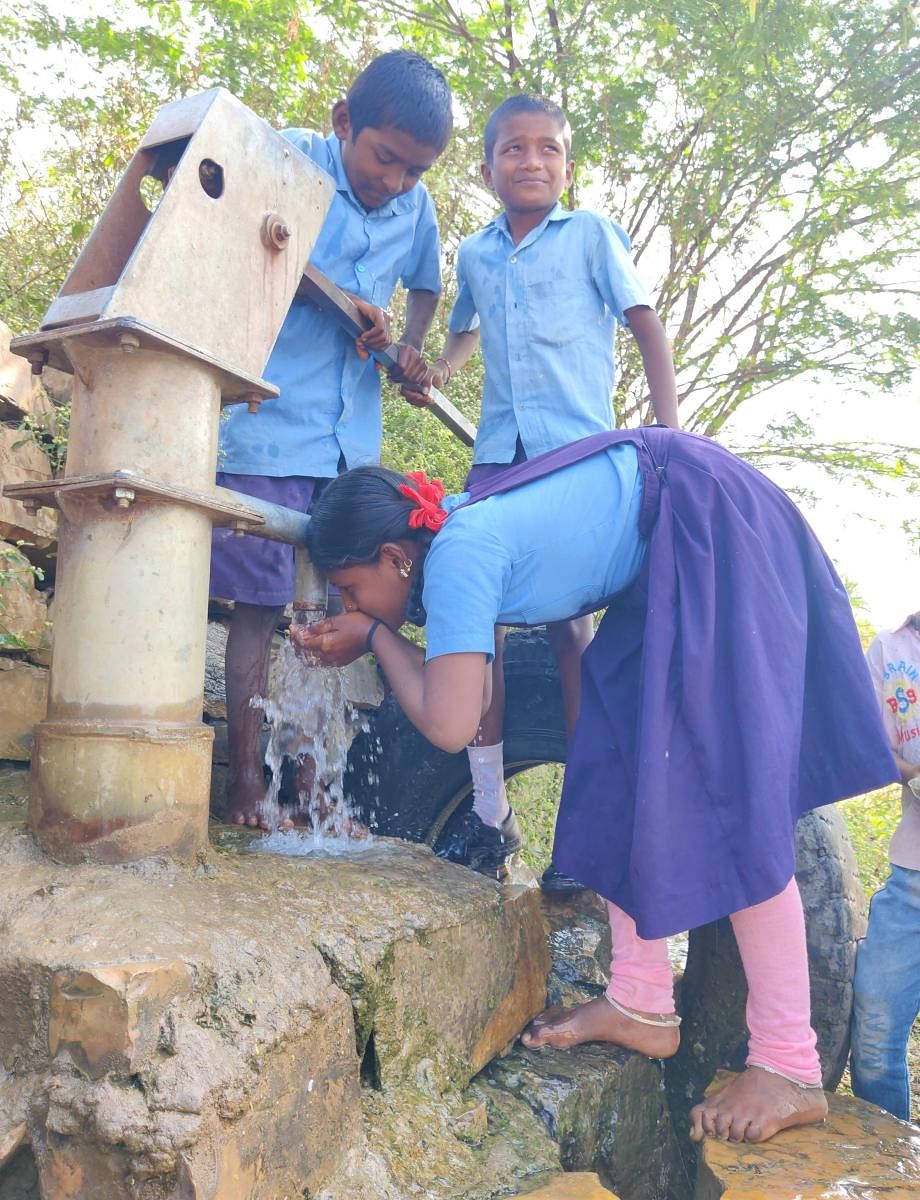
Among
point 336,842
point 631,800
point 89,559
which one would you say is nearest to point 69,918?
point 89,559

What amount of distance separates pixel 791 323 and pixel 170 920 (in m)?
5.32

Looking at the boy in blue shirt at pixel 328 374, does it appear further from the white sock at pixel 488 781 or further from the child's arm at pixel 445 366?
the white sock at pixel 488 781

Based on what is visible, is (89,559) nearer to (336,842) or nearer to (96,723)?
(96,723)

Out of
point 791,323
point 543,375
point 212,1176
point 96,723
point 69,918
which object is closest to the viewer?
point 212,1176

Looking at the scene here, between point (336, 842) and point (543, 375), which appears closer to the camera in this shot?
point (336, 842)

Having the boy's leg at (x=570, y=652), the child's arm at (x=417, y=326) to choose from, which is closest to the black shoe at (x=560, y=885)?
the boy's leg at (x=570, y=652)

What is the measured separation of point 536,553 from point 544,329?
3.34 ft

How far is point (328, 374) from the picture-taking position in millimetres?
Answer: 2746

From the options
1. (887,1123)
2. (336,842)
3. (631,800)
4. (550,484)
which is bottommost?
(887,1123)

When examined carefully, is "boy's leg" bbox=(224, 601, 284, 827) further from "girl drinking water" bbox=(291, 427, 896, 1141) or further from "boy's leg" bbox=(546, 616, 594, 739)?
"boy's leg" bbox=(546, 616, 594, 739)

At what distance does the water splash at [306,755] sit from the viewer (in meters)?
2.48

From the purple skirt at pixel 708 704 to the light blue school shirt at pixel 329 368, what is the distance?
0.67 meters

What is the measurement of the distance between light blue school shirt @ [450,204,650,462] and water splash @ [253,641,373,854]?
33.8 inches

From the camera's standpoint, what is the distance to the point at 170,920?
1.57 m
